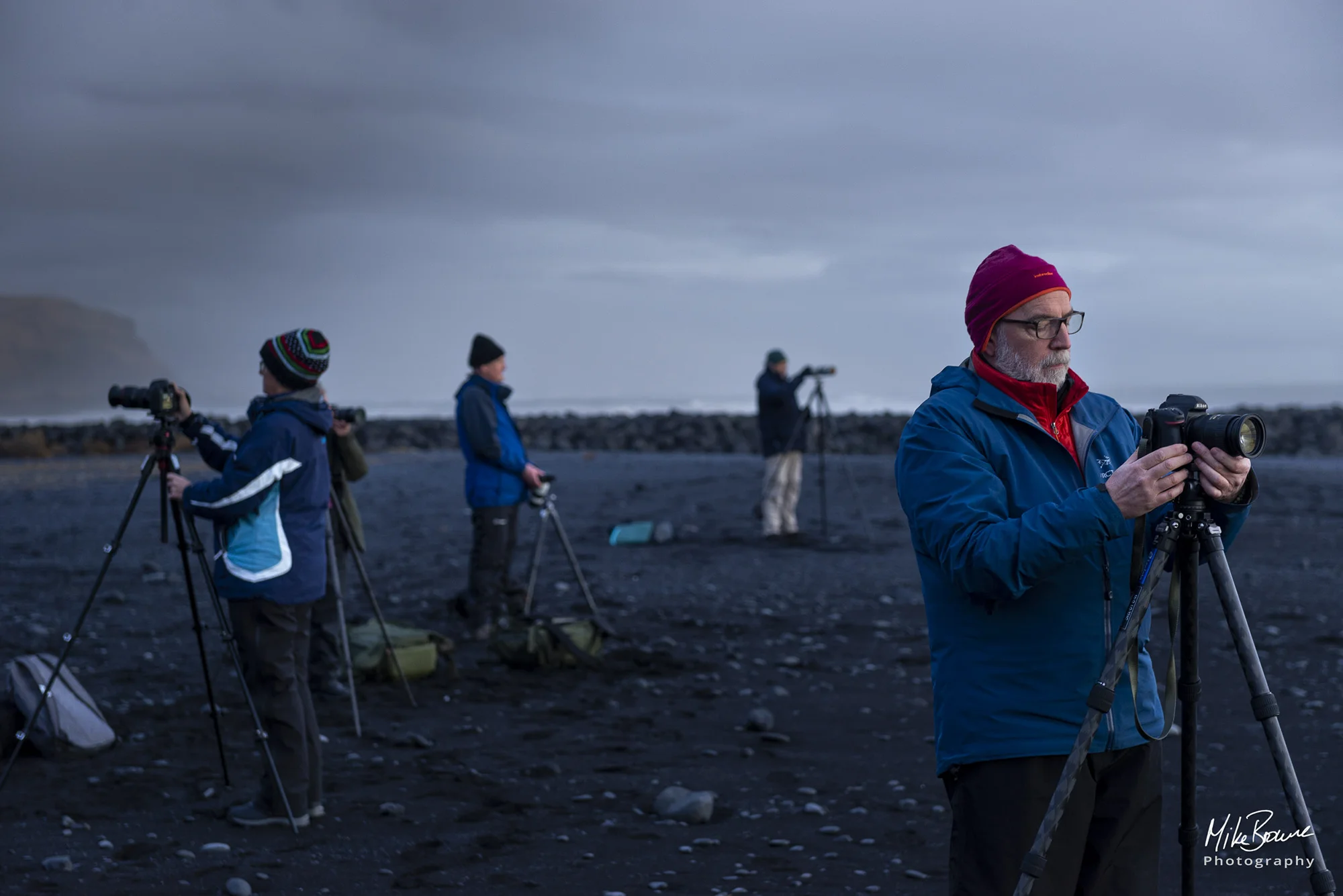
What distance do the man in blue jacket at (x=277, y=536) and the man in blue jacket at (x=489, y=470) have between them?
3558 mm

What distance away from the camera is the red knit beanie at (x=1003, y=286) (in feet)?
10.0

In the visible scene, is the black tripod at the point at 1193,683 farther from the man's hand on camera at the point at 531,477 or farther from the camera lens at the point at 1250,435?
the man's hand on camera at the point at 531,477

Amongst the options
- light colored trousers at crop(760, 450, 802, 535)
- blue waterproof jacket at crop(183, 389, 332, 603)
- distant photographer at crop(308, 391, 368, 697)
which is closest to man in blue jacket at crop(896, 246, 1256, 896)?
blue waterproof jacket at crop(183, 389, 332, 603)

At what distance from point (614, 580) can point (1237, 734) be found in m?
6.80

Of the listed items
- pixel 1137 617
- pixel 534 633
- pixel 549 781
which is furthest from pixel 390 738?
pixel 1137 617

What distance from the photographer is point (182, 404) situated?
5574 millimetres

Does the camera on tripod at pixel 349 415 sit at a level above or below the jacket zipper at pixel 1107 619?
above

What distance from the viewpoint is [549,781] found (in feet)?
20.6

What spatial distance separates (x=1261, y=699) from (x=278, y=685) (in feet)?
13.5

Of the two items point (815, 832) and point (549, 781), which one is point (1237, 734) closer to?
point (815, 832)

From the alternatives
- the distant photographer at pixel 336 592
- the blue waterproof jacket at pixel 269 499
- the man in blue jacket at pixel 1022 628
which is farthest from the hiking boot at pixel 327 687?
the man in blue jacket at pixel 1022 628

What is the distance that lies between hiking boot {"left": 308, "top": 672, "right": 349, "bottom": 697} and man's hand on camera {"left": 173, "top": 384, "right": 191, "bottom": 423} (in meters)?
2.81

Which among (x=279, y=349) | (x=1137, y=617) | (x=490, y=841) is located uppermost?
(x=279, y=349)
